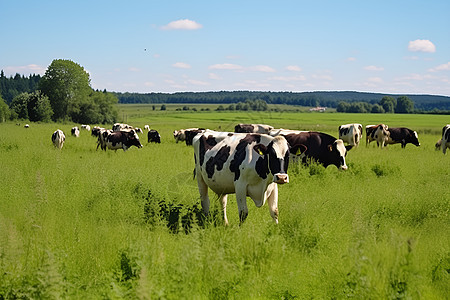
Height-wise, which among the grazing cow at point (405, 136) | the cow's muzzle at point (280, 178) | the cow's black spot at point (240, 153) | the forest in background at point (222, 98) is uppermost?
the forest in background at point (222, 98)

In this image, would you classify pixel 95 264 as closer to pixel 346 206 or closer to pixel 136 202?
pixel 136 202

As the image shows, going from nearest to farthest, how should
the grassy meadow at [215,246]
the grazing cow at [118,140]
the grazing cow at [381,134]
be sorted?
the grassy meadow at [215,246], the grazing cow at [118,140], the grazing cow at [381,134]

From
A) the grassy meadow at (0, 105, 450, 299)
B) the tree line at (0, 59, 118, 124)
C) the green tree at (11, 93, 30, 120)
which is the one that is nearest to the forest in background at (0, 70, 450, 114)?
the green tree at (11, 93, 30, 120)

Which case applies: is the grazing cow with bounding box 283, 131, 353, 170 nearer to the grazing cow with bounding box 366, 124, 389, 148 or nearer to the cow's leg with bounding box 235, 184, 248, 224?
the cow's leg with bounding box 235, 184, 248, 224

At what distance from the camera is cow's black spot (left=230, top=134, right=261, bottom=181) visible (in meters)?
7.86

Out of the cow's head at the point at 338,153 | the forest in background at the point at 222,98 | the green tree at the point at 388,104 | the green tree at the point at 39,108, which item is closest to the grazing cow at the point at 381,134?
the cow's head at the point at 338,153

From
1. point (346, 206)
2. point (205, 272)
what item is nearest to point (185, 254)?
point (205, 272)

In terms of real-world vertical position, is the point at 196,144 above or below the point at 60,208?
above

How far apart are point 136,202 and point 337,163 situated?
27.5 feet

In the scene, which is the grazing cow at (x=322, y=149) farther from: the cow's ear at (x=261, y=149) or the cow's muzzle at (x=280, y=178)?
the cow's muzzle at (x=280, y=178)

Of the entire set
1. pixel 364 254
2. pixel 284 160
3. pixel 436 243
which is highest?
pixel 284 160

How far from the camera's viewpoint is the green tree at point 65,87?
242 feet

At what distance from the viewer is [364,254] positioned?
17.0ft

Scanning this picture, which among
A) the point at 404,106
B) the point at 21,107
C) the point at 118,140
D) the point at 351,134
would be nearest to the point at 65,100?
the point at 21,107
